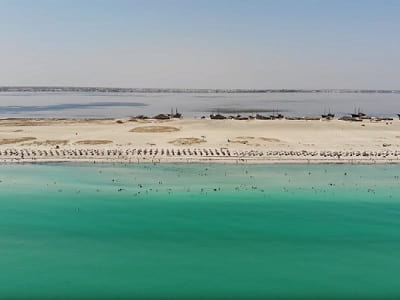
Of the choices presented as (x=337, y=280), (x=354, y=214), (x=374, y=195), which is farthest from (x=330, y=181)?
(x=337, y=280)

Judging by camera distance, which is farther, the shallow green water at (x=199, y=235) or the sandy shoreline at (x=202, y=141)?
the sandy shoreline at (x=202, y=141)

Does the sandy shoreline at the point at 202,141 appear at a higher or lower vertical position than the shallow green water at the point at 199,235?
higher

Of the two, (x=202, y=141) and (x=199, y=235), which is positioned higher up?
(x=202, y=141)

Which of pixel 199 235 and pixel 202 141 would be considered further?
pixel 202 141
